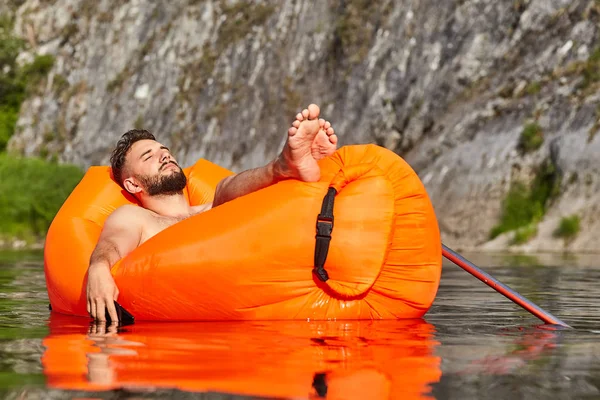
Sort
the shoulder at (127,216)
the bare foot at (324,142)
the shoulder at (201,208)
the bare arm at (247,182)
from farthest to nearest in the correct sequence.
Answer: the shoulder at (201,208) → the shoulder at (127,216) → the bare foot at (324,142) → the bare arm at (247,182)

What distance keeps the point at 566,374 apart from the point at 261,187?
7.36 feet

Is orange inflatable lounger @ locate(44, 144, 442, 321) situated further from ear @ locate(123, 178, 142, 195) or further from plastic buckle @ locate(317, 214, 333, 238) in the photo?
ear @ locate(123, 178, 142, 195)

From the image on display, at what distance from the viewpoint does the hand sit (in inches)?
205

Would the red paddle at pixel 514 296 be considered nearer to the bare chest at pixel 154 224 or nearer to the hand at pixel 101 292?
the bare chest at pixel 154 224

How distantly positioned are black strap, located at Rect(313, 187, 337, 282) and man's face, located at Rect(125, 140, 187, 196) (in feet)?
3.94

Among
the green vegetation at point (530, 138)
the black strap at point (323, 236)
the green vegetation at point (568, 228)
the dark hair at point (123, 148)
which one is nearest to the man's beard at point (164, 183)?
the dark hair at point (123, 148)

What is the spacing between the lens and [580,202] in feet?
55.4

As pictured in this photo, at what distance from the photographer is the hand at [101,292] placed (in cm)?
521

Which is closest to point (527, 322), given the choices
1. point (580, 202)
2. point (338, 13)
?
point (580, 202)

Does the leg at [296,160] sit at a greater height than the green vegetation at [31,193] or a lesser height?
greater

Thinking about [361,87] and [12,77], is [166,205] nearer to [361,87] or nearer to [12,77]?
[361,87]

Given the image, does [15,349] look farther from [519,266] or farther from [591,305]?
[519,266]

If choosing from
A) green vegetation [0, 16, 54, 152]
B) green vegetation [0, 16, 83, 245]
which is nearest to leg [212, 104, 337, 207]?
green vegetation [0, 16, 83, 245]

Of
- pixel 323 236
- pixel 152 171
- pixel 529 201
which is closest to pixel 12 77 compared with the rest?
pixel 529 201
